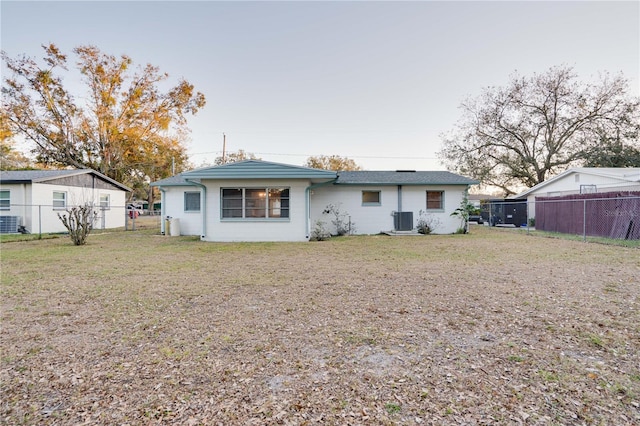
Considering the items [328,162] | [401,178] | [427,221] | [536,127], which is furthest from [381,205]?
[328,162]

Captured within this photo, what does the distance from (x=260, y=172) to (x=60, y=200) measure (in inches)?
514

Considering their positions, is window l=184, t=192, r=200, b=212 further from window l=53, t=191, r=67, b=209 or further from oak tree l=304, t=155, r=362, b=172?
oak tree l=304, t=155, r=362, b=172

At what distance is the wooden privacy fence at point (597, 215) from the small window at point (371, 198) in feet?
22.8

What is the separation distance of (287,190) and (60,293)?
8.12m

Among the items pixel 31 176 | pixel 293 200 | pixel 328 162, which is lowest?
pixel 293 200

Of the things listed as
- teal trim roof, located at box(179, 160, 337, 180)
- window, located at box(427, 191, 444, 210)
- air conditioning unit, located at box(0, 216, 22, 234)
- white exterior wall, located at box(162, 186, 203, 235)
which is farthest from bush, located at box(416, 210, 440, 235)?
air conditioning unit, located at box(0, 216, 22, 234)

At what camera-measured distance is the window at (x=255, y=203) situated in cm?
1221

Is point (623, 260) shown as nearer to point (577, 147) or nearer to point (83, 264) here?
point (83, 264)

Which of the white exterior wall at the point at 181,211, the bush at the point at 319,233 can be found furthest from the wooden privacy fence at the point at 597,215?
the white exterior wall at the point at 181,211

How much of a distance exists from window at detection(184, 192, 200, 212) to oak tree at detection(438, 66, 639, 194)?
21.1 metres

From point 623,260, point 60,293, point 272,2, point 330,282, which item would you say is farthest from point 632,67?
point 60,293

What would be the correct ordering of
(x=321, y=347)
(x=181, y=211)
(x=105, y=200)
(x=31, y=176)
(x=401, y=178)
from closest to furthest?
(x=321, y=347) < (x=181, y=211) < (x=401, y=178) < (x=31, y=176) < (x=105, y=200)

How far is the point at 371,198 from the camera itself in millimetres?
15164

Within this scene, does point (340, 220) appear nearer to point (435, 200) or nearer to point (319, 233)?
point (319, 233)
